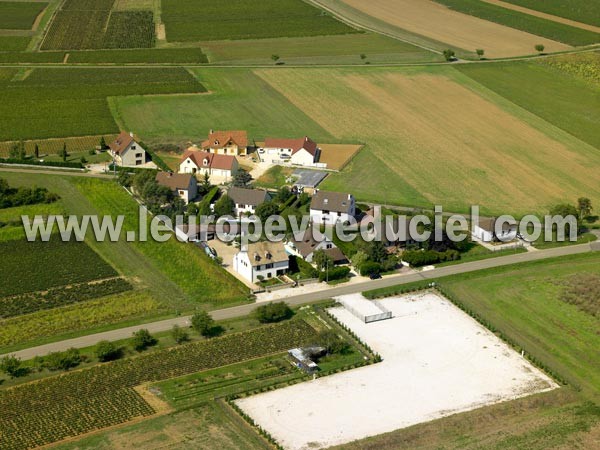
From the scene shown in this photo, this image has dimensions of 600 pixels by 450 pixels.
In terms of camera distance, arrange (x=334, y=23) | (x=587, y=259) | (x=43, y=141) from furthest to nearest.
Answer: (x=334, y=23) < (x=43, y=141) < (x=587, y=259)

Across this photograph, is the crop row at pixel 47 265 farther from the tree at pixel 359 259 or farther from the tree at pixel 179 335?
the tree at pixel 359 259

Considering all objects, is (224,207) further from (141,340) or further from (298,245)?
(141,340)

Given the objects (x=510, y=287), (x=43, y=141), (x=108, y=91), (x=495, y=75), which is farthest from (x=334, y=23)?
(x=510, y=287)

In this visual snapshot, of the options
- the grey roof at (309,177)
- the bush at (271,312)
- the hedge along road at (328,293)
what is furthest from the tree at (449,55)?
the bush at (271,312)

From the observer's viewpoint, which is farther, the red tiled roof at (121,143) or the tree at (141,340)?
the red tiled roof at (121,143)

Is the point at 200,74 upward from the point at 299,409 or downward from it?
upward

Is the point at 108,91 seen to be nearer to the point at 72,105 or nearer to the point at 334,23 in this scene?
the point at 72,105
